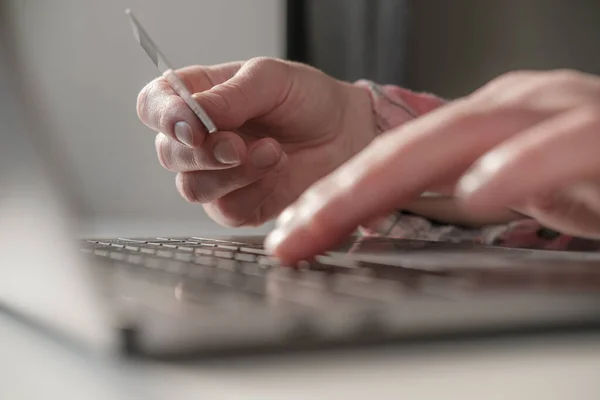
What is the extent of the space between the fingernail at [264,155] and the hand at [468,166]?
22 cm

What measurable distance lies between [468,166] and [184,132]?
0.80 ft

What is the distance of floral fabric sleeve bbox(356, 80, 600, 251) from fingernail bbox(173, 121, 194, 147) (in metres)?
0.25

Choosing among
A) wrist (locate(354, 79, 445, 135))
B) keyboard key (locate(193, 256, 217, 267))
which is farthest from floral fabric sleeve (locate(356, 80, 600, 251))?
keyboard key (locate(193, 256, 217, 267))

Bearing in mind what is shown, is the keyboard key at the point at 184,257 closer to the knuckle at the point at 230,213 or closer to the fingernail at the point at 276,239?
the fingernail at the point at 276,239

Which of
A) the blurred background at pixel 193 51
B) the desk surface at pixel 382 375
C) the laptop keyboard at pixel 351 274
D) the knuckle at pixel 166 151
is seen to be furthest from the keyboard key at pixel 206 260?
the blurred background at pixel 193 51

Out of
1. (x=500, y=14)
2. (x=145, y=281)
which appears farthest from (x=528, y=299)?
(x=500, y=14)

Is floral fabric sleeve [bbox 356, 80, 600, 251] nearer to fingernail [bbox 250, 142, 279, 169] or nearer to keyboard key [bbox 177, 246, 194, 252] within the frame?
fingernail [bbox 250, 142, 279, 169]

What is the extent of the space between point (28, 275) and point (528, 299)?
17cm

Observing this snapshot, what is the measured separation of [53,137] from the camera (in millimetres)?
203

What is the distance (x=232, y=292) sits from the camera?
0.18 meters

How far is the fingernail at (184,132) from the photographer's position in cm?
45

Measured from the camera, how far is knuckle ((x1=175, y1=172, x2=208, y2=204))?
1.83 feet

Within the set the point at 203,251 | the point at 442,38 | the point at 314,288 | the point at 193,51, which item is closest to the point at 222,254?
the point at 203,251

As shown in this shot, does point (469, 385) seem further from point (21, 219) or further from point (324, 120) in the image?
point (324, 120)
